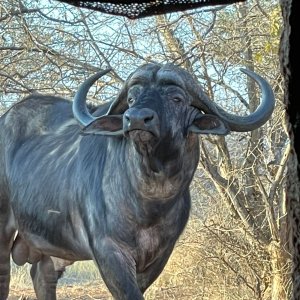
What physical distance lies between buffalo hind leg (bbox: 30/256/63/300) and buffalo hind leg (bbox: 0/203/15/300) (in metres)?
0.29

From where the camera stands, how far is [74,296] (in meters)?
13.8

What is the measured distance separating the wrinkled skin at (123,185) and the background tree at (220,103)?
3256mm

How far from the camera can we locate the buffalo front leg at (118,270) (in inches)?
282

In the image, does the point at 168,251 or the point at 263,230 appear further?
the point at 263,230

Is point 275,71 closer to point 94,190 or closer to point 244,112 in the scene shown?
point 244,112

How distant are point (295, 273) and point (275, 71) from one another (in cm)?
962

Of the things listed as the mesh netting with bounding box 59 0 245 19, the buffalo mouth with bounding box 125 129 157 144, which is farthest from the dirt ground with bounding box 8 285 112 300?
the mesh netting with bounding box 59 0 245 19

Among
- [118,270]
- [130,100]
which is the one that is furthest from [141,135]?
[118,270]

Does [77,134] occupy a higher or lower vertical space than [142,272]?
higher

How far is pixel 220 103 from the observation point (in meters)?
11.9

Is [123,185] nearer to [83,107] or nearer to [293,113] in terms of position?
[83,107]

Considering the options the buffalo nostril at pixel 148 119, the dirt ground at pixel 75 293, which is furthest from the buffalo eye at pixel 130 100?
the dirt ground at pixel 75 293

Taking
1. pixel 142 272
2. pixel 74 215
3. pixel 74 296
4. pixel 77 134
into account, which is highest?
pixel 77 134

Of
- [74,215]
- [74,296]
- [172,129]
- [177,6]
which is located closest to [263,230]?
[74,296]
